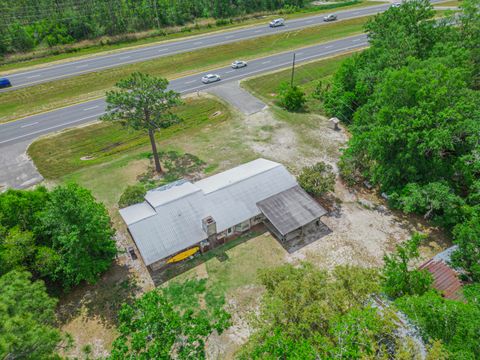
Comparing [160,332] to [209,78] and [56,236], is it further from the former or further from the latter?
[209,78]

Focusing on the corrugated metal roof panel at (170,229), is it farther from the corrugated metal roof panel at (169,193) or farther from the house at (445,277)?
the house at (445,277)

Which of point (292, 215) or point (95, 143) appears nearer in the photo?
point (292, 215)

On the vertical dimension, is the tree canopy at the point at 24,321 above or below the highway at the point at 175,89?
above

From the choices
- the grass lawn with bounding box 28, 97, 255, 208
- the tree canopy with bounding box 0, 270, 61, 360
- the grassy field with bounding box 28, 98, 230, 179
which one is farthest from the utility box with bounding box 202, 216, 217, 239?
the grassy field with bounding box 28, 98, 230, 179

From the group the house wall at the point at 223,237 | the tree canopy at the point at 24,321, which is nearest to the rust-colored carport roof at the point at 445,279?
the house wall at the point at 223,237

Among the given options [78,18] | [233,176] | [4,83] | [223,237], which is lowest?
[223,237]

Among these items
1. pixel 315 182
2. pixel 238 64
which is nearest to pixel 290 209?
pixel 315 182
